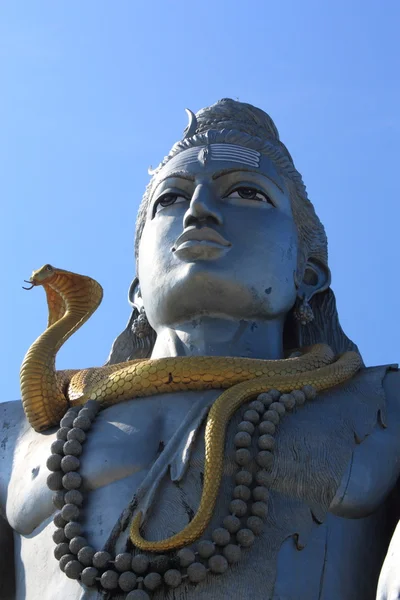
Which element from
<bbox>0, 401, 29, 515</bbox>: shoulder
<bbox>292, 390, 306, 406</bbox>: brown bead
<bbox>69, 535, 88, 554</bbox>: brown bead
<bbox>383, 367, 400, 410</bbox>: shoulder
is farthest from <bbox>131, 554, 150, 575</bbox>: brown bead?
<bbox>383, 367, 400, 410</bbox>: shoulder

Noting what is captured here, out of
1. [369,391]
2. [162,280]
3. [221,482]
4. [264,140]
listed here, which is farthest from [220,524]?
[264,140]

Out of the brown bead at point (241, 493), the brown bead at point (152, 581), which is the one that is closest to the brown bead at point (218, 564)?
the brown bead at point (152, 581)

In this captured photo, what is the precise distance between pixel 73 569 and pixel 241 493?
0.93 m

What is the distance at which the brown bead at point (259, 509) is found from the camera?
22.6 ft

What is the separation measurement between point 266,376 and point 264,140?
2103mm

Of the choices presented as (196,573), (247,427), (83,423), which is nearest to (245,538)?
(196,573)

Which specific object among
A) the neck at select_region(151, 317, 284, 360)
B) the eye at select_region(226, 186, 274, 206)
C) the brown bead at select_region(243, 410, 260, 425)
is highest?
the eye at select_region(226, 186, 274, 206)

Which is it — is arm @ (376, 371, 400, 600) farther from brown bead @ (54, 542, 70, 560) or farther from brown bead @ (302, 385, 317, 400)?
brown bead @ (54, 542, 70, 560)

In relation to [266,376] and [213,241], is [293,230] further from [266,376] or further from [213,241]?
[266,376]

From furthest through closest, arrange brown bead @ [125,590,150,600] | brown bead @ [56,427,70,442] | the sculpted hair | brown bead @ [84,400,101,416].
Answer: the sculpted hair, brown bead @ [84,400,101,416], brown bead @ [56,427,70,442], brown bead @ [125,590,150,600]

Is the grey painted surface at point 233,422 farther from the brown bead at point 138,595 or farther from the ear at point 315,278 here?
the brown bead at point 138,595

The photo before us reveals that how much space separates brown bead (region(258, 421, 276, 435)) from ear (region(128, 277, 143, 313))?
206 centimetres

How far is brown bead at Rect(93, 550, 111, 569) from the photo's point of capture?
677cm

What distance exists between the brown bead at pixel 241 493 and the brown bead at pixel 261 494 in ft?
0.11
